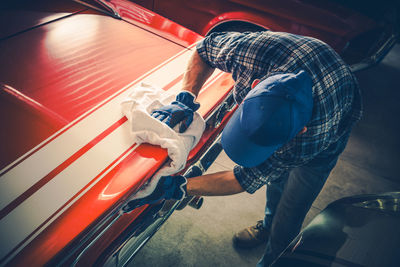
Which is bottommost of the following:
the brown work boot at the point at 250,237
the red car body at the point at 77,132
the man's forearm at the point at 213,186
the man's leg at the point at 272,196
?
the brown work boot at the point at 250,237

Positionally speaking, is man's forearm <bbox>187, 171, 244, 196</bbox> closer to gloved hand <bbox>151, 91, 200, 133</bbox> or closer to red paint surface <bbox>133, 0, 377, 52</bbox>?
gloved hand <bbox>151, 91, 200, 133</bbox>

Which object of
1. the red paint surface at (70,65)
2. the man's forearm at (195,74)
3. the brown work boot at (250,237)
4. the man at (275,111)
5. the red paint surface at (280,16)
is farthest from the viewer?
the red paint surface at (280,16)

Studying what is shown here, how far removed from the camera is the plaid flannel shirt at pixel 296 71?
1.00 metres

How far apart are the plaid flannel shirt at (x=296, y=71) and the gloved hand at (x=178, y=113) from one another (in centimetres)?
30

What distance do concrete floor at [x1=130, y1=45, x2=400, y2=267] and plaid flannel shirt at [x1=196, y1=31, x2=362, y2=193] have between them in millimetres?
737

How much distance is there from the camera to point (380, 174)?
7.84ft

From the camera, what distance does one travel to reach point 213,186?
1145mm

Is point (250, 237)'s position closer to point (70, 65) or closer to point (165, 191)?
point (165, 191)

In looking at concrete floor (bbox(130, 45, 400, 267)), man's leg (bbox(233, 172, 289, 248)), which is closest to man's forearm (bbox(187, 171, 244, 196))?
man's leg (bbox(233, 172, 289, 248))

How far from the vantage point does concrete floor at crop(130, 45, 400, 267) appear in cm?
156

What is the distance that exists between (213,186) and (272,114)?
0.47 metres

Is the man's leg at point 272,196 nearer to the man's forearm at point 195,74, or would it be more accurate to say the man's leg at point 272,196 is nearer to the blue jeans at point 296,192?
the blue jeans at point 296,192

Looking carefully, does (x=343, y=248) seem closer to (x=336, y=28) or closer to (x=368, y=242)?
Result: (x=368, y=242)

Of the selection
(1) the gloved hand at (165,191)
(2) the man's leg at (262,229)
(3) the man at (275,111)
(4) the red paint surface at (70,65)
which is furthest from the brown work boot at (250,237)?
(4) the red paint surface at (70,65)
